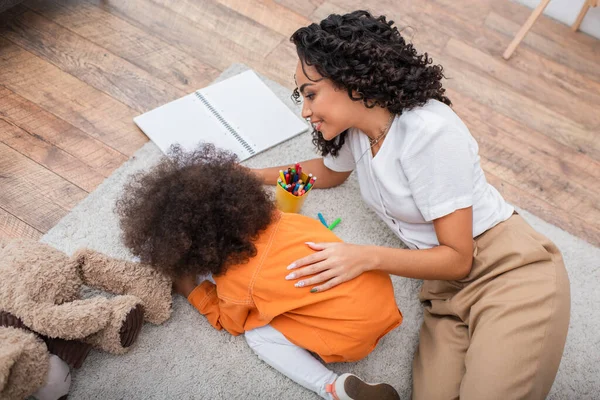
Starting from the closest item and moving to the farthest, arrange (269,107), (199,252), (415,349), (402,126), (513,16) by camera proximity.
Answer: (199,252) < (402,126) < (415,349) < (269,107) < (513,16)

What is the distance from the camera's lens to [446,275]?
43.1 inches

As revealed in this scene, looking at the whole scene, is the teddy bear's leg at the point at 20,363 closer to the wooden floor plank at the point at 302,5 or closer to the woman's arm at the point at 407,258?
the woman's arm at the point at 407,258

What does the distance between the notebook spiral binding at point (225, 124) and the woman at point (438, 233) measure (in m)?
0.45

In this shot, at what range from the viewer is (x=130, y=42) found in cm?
173

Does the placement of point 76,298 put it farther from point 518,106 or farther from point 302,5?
point 518,106

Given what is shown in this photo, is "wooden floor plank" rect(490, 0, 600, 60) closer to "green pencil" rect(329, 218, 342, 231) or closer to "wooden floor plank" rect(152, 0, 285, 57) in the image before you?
"wooden floor plank" rect(152, 0, 285, 57)

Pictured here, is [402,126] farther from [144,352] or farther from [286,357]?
[144,352]

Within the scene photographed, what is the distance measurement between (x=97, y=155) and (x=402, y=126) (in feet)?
2.88

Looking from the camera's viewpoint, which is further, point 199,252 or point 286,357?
point 286,357

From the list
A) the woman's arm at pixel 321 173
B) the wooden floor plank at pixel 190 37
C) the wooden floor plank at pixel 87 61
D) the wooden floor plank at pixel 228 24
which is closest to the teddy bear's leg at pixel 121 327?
the woman's arm at pixel 321 173

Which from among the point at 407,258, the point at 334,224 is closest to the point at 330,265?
the point at 407,258

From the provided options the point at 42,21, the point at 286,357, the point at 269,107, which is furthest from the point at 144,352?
the point at 42,21

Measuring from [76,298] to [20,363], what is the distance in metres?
0.19

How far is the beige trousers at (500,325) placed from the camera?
987 millimetres
